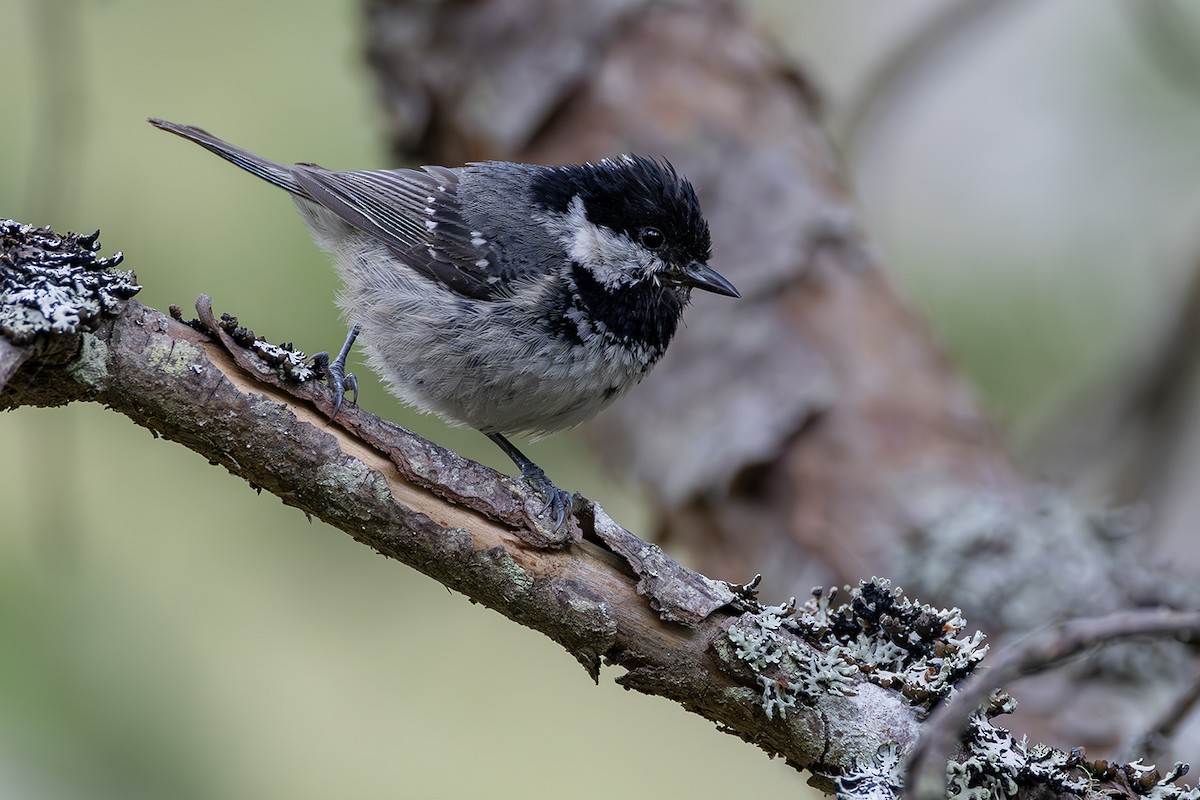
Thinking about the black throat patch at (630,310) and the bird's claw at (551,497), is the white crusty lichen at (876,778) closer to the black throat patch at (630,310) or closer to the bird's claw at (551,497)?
the bird's claw at (551,497)

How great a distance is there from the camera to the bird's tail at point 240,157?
3.29m

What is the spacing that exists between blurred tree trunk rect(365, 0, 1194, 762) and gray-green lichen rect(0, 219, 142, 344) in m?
2.53

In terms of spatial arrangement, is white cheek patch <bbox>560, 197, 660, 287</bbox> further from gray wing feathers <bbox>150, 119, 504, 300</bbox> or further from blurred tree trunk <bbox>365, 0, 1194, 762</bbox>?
blurred tree trunk <bbox>365, 0, 1194, 762</bbox>

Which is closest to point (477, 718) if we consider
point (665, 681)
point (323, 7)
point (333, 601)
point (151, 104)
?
point (333, 601)

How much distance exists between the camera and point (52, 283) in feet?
6.54

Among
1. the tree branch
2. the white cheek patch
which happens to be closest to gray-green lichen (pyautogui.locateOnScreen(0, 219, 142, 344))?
the tree branch

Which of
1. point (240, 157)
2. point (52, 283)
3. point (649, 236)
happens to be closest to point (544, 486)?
point (649, 236)

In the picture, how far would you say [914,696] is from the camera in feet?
7.50

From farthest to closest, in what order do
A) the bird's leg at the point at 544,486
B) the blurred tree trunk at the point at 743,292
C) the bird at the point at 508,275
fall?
1. the blurred tree trunk at the point at 743,292
2. the bird at the point at 508,275
3. the bird's leg at the point at 544,486

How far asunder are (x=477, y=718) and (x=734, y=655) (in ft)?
9.43

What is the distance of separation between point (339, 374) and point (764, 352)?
1.90 metres

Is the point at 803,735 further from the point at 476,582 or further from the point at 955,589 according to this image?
the point at 955,589

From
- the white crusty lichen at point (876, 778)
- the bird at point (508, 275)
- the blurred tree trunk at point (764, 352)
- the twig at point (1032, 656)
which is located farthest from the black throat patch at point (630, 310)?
the twig at point (1032, 656)

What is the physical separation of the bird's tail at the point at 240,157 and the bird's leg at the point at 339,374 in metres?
0.58
